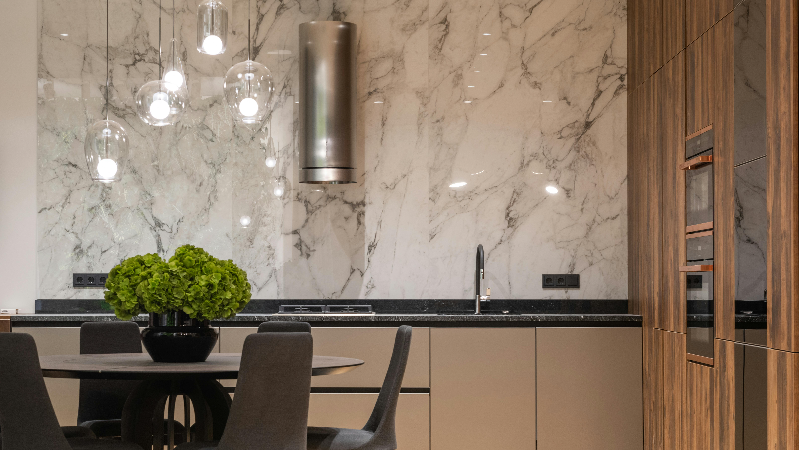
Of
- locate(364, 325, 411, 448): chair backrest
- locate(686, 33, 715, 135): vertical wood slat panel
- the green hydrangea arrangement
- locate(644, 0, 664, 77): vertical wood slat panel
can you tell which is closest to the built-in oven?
locate(686, 33, 715, 135): vertical wood slat panel

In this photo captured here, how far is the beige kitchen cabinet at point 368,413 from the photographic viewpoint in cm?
430

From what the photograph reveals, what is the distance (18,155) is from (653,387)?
12.5 feet

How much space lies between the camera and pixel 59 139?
16.2ft

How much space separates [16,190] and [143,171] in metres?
0.75

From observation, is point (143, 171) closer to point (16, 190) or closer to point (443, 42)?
point (16, 190)

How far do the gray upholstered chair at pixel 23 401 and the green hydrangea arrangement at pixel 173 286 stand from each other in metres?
0.41

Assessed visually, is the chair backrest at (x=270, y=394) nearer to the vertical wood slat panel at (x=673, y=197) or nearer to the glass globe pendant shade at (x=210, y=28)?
the glass globe pendant shade at (x=210, y=28)

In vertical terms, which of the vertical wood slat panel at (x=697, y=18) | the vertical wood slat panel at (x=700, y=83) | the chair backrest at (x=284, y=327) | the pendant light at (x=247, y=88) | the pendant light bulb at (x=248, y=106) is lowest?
the chair backrest at (x=284, y=327)

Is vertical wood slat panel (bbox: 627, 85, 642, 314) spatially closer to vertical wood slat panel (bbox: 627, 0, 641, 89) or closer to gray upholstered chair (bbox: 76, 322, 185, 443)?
vertical wood slat panel (bbox: 627, 0, 641, 89)

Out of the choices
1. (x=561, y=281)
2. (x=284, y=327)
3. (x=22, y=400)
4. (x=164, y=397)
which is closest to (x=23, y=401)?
(x=22, y=400)

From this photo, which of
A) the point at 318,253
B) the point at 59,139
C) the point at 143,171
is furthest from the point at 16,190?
the point at 318,253

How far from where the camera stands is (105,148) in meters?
2.97

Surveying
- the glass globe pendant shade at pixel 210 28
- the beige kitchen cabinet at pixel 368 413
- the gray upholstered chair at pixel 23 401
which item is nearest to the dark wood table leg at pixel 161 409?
the gray upholstered chair at pixel 23 401

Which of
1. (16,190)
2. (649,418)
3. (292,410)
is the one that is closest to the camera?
(292,410)
